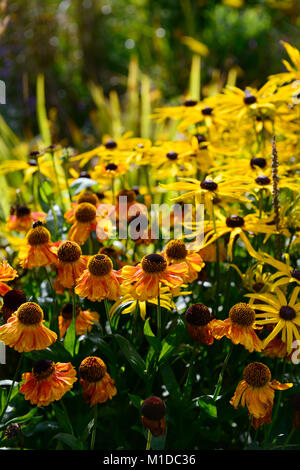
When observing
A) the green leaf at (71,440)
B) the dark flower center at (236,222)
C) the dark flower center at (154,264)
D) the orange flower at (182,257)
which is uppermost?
the dark flower center at (154,264)

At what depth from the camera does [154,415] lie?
32.3 inches

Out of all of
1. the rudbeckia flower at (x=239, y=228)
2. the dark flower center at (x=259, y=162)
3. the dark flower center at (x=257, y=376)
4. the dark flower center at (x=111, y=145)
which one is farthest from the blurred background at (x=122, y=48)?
the dark flower center at (x=257, y=376)

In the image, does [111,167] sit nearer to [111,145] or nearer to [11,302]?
[111,145]

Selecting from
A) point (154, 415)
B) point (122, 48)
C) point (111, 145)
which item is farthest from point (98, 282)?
point (122, 48)

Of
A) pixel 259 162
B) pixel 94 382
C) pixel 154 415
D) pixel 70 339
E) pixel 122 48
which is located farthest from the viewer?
pixel 122 48

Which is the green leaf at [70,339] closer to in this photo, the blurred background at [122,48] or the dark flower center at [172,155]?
the dark flower center at [172,155]

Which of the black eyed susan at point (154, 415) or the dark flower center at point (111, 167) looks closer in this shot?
the black eyed susan at point (154, 415)

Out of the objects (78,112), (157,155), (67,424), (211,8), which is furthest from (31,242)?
(211,8)

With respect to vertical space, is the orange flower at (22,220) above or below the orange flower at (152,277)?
below

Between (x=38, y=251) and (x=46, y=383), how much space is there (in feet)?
0.91

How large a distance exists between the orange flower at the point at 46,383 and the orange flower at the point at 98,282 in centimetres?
13

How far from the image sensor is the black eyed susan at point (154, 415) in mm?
821

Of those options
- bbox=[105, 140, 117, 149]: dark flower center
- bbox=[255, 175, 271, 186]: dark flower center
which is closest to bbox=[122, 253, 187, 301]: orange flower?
bbox=[255, 175, 271, 186]: dark flower center

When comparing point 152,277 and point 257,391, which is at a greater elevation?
point 152,277
